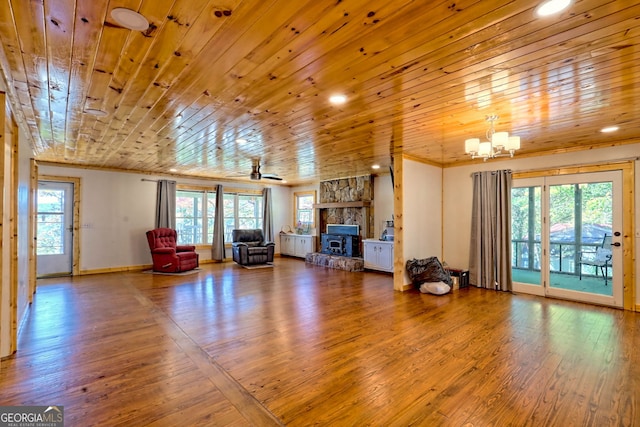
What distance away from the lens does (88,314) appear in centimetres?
403

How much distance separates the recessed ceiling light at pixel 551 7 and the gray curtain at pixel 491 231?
425cm

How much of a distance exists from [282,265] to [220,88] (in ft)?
20.1

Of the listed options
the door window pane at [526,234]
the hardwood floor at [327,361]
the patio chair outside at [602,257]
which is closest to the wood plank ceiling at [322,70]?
the door window pane at [526,234]

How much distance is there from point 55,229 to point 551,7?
8.62 m

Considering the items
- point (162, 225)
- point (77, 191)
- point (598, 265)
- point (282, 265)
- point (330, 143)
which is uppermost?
point (330, 143)

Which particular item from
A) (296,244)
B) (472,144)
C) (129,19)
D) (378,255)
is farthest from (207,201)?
(129,19)

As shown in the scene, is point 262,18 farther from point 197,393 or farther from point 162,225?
point 162,225

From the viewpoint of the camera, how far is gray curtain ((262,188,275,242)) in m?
9.57

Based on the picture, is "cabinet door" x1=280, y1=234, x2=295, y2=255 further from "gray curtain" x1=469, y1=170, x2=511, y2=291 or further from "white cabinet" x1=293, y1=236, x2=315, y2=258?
"gray curtain" x1=469, y1=170, x2=511, y2=291

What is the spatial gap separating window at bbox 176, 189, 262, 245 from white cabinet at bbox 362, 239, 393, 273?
13.0ft

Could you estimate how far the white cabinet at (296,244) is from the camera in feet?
30.1

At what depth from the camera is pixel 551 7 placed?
1.63 metres

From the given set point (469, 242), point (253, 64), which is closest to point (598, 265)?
point (469, 242)

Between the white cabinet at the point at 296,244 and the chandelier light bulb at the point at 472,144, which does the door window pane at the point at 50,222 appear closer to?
the white cabinet at the point at 296,244
